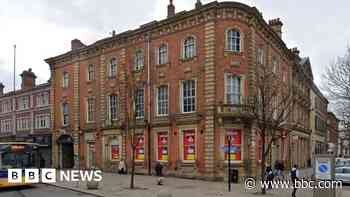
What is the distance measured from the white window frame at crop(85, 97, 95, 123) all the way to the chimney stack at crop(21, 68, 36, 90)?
20790mm

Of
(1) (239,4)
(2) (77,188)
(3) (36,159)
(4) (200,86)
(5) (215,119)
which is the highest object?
(1) (239,4)

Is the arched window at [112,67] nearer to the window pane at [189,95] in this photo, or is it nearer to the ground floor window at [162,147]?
the ground floor window at [162,147]

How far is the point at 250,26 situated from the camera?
94.5 feet

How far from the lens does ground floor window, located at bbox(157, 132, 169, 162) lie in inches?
1196

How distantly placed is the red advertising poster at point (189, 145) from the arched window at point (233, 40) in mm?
6546

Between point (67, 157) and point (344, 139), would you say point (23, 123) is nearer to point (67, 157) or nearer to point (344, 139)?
point (67, 157)

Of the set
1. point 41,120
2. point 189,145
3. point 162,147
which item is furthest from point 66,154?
point 189,145

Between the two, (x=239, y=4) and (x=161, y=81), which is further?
(x=161, y=81)

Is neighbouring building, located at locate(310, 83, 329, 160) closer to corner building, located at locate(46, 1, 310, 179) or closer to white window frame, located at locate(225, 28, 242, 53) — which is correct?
corner building, located at locate(46, 1, 310, 179)

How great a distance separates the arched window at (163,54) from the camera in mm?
31195

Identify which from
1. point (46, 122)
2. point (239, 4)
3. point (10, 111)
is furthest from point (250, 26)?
point (10, 111)

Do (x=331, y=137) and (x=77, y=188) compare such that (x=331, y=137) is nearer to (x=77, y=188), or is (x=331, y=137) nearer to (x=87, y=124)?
(x=87, y=124)

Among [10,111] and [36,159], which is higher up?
[10,111]

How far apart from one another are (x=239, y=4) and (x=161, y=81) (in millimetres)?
8335
